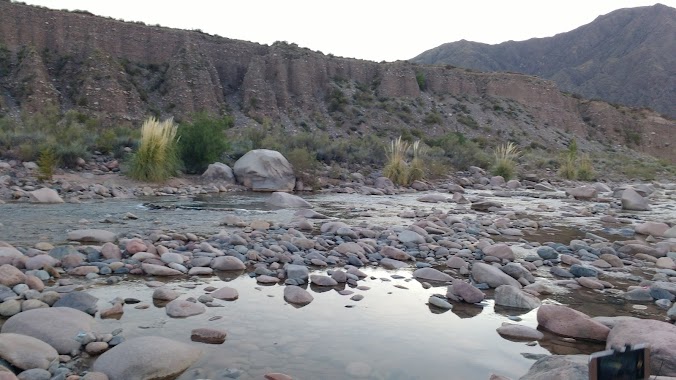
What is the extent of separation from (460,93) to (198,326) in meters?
47.6

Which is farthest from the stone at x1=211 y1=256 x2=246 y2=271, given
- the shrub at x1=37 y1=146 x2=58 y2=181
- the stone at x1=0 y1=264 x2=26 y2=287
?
the shrub at x1=37 y1=146 x2=58 y2=181

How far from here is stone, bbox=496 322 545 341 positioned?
4016 mm

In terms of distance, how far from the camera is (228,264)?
5.76 m

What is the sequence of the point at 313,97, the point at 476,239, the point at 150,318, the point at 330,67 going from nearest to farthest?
1. the point at 150,318
2. the point at 476,239
3. the point at 313,97
4. the point at 330,67

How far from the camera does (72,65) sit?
3378cm

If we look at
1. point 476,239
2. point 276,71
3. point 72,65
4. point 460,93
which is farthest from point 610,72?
point 476,239

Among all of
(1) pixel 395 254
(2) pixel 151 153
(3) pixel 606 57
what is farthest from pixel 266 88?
(3) pixel 606 57

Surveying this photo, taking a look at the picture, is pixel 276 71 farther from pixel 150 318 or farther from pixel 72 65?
pixel 150 318

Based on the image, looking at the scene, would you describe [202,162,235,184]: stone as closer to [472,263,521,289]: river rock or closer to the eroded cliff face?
[472,263,521,289]: river rock

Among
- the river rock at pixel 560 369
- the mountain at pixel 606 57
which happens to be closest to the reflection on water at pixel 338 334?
the river rock at pixel 560 369

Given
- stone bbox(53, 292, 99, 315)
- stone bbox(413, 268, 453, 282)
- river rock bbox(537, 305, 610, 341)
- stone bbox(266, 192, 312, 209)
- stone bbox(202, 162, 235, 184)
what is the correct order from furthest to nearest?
stone bbox(202, 162, 235, 184)
stone bbox(266, 192, 312, 209)
stone bbox(413, 268, 453, 282)
stone bbox(53, 292, 99, 315)
river rock bbox(537, 305, 610, 341)

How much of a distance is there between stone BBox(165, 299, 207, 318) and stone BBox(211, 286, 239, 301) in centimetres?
→ 33

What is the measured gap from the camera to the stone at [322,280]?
17.3 ft

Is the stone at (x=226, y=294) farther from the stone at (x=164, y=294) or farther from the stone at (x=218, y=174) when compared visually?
the stone at (x=218, y=174)
